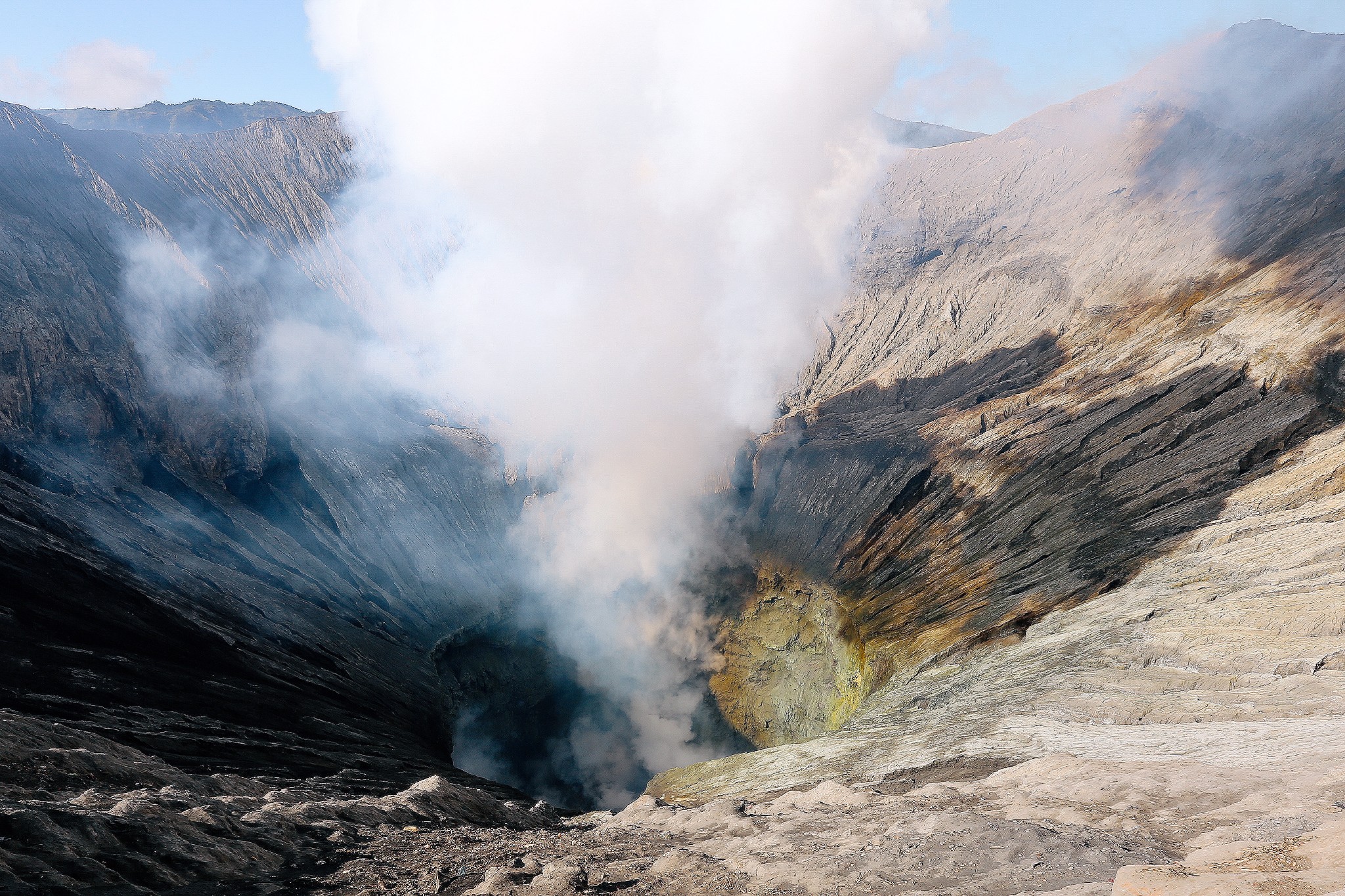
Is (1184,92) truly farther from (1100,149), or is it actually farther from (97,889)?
(97,889)

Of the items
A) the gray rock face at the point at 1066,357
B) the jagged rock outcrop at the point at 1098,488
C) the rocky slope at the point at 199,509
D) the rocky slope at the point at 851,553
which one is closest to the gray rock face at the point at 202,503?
the rocky slope at the point at 199,509

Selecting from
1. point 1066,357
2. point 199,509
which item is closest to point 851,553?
point 1066,357

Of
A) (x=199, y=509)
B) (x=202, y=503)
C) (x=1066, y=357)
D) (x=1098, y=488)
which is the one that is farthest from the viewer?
(x=1066, y=357)

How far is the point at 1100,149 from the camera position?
10806 cm

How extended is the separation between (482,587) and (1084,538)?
7655 cm

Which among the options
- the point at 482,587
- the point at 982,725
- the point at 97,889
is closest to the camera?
the point at 97,889

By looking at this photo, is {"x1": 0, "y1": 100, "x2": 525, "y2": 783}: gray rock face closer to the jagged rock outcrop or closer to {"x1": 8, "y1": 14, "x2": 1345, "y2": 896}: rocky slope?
{"x1": 8, "y1": 14, "x2": 1345, "y2": 896}: rocky slope

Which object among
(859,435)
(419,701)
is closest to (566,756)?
(419,701)

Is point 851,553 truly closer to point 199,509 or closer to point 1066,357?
point 1066,357

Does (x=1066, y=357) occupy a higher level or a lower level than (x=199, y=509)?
lower

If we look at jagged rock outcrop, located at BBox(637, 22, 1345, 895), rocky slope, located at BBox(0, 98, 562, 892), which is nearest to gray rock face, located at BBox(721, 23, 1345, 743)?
jagged rock outcrop, located at BBox(637, 22, 1345, 895)

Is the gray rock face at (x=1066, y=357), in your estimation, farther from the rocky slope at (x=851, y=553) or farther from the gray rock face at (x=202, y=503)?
the gray rock face at (x=202, y=503)

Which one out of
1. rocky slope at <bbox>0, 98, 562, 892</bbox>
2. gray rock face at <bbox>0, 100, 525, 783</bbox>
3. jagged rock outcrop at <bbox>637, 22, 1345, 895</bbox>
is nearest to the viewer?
jagged rock outcrop at <bbox>637, 22, 1345, 895</bbox>

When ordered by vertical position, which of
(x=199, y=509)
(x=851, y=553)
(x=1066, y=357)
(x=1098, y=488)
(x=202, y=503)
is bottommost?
(x=1098, y=488)
